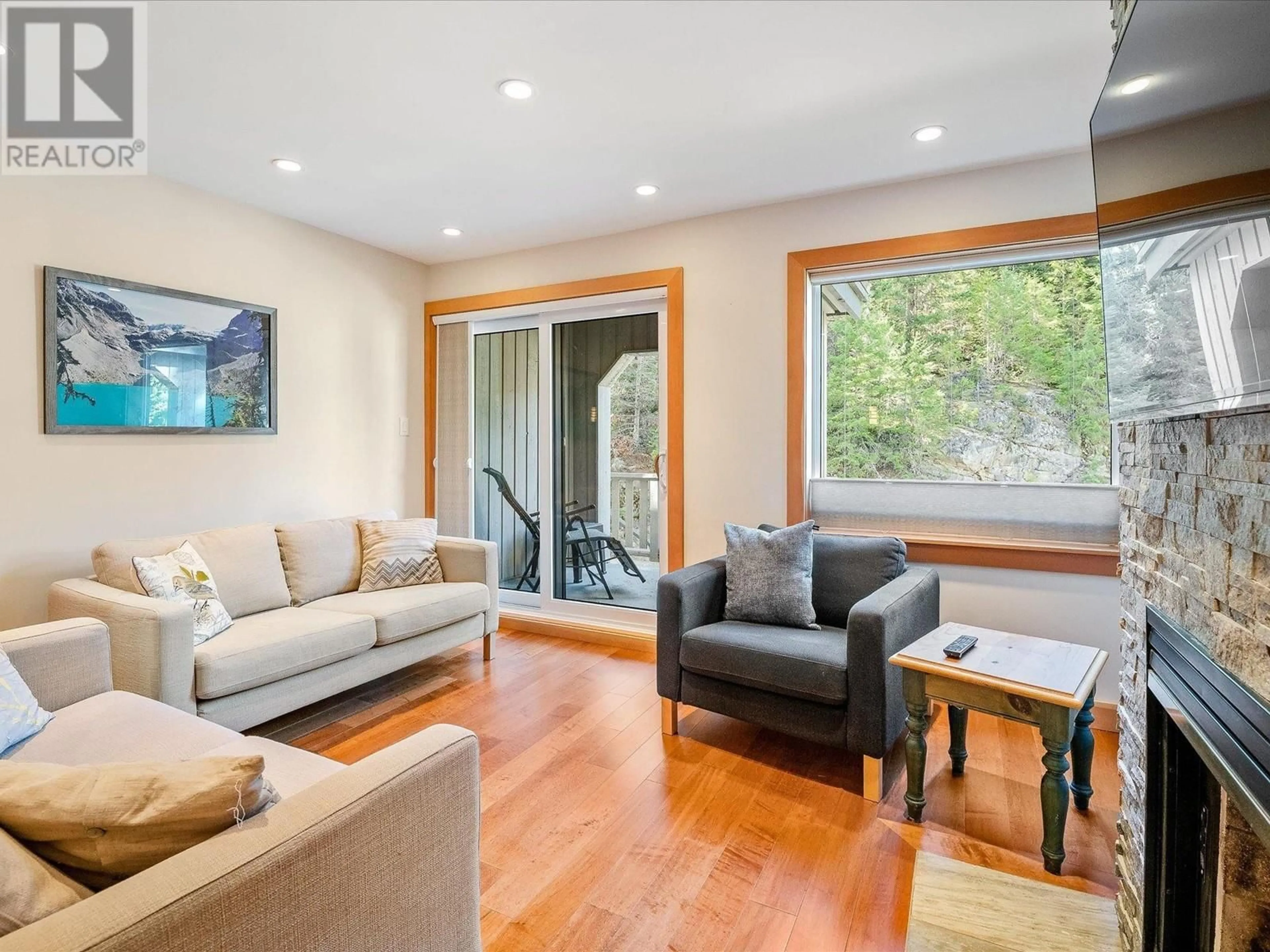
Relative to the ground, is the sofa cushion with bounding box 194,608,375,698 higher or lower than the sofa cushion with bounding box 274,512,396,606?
lower

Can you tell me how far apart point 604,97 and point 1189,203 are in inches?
76.9

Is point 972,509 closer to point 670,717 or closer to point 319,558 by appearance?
point 670,717

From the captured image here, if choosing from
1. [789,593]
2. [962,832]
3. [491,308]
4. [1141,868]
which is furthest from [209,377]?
[1141,868]

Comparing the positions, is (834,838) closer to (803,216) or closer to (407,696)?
(407,696)

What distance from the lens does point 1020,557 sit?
114 inches

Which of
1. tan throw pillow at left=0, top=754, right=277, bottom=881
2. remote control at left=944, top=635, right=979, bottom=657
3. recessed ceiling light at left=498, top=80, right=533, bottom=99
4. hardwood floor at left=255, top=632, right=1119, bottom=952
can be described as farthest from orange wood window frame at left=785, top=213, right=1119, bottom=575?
tan throw pillow at left=0, top=754, right=277, bottom=881

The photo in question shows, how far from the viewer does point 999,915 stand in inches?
63.4

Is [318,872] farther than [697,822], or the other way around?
[697,822]

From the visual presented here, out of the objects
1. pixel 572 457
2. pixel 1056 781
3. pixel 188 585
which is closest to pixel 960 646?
pixel 1056 781

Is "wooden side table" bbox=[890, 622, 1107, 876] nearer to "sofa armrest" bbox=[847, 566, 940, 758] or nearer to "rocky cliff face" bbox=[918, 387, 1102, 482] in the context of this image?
"sofa armrest" bbox=[847, 566, 940, 758]

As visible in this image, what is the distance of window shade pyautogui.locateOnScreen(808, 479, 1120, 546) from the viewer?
111 inches

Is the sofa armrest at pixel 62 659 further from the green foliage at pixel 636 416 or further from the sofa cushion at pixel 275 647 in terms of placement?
the green foliage at pixel 636 416

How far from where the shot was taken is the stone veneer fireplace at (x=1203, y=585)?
38.7 inches

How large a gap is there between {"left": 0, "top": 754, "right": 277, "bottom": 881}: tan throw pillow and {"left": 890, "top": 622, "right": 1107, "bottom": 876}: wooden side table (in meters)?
1.85
